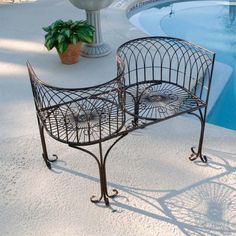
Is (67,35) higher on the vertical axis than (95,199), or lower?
higher

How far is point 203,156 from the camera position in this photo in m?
2.25

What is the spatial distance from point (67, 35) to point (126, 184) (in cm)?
161

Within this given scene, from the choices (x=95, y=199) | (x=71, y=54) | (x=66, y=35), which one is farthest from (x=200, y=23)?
(x=95, y=199)

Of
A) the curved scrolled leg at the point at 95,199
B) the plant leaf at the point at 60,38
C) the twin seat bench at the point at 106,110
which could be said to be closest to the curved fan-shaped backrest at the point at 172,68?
the twin seat bench at the point at 106,110

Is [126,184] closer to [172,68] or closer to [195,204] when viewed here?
[195,204]

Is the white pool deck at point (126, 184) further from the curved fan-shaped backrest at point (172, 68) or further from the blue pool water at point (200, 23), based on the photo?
the blue pool water at point (200, 23)

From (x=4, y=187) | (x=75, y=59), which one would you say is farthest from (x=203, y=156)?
(x=75, y=59)

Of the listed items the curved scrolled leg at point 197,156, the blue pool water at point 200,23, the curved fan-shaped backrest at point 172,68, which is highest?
the curved fan-shaped backrest at point 172,68

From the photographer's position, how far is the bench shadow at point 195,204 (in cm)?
183

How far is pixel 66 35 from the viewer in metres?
3.19

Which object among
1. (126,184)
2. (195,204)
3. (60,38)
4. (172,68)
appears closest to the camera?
(195,204)

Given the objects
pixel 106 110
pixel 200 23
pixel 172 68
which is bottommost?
pixel 200 23

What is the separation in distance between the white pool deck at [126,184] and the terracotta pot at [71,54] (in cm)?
63

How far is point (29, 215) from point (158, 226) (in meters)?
0.67
